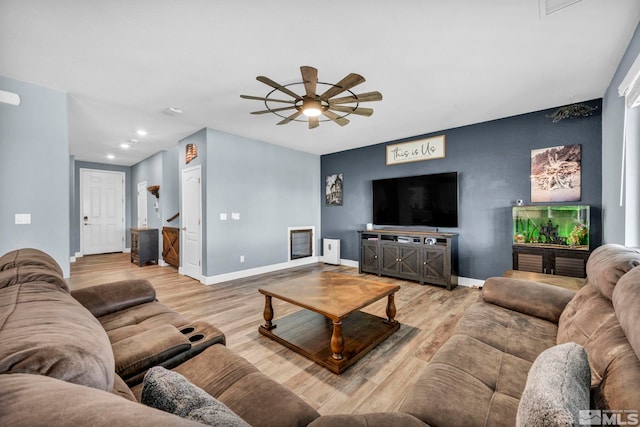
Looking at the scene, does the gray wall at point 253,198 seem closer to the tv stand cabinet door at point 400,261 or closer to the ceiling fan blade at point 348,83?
the tv stand cabinet door at point 400,261

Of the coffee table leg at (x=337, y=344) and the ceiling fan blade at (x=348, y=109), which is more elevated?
the ceiling fan blade at (x=348, y=109)

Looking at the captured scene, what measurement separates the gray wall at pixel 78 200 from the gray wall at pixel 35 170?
4100mm

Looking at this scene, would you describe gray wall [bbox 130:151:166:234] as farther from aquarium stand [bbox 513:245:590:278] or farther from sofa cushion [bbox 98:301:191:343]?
aquarium stand [bbox 513:245:590:278]

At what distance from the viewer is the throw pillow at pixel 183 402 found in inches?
24.4

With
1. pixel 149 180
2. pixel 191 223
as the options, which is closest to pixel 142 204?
pixel 149 180

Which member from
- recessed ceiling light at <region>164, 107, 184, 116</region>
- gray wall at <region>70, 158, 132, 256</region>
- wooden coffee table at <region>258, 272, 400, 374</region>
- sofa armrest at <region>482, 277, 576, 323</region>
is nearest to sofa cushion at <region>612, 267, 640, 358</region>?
sofa armrest at <region>482, 277, 576, 323</region>

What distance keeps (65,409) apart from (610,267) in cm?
205

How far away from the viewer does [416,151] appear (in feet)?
15.6

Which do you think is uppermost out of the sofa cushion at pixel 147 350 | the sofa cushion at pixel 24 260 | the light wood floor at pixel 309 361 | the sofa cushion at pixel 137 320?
the sofa cushion at pixel 24 260

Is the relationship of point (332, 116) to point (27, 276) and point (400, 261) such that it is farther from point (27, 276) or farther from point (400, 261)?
point (400, 261)

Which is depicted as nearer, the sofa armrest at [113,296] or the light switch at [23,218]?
the sofa armrest at [113,296]

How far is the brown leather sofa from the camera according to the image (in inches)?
18.8

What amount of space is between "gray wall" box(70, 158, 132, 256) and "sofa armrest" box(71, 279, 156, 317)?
585cm

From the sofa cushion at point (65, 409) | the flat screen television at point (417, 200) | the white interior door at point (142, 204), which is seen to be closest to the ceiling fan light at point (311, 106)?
the sofa cushion at point (65, 409)
